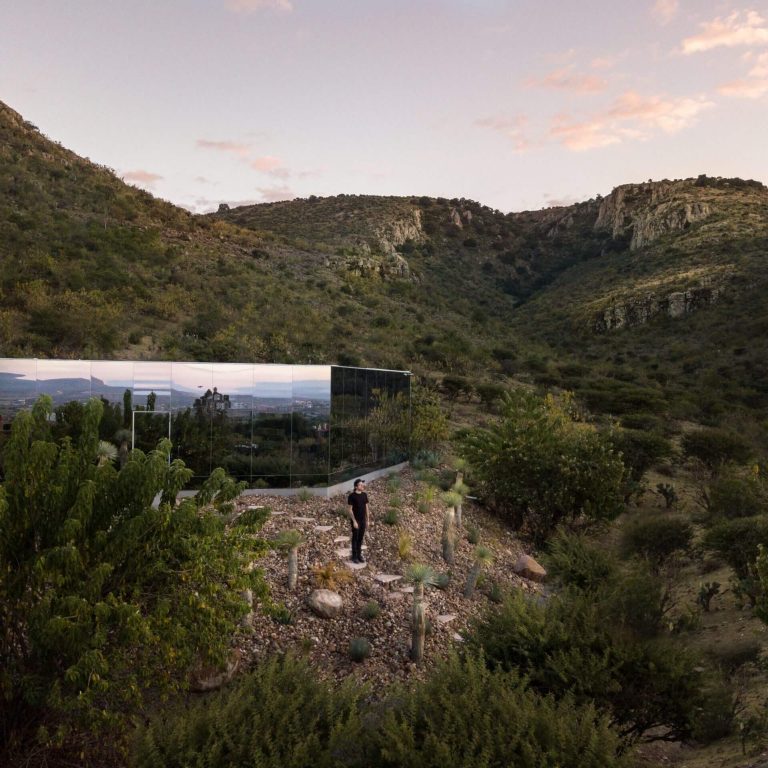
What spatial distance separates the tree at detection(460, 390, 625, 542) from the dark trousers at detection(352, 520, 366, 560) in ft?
24.0

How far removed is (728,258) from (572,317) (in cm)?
1643

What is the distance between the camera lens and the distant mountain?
1344 inches

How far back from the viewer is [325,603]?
34.9 ft

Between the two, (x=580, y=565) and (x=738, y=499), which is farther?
(x=738, y=499)

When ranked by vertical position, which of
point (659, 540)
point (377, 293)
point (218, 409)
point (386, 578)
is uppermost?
point (377, 293)

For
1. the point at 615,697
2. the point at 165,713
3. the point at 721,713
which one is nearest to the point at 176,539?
the point at 165,713

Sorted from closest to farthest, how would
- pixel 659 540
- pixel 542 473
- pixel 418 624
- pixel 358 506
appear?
pixel 418 624 → pixel 358 506 → pixel 659 540 → pixel 542 473

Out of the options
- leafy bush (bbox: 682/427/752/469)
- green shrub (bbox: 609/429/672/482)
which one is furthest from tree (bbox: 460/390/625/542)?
leafy bush (bbox: 682/427/752/469)

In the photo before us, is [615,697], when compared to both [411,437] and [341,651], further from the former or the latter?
[411,437]

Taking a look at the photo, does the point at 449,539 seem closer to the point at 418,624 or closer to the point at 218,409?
the point at 418,624

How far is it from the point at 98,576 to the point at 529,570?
12330 millimetres

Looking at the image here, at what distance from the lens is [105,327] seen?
30797 mm

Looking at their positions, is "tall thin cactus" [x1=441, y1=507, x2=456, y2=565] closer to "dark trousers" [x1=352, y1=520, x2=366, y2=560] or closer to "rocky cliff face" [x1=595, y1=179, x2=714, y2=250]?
"dark trousers" [x1=352, y1=520, x2=366, y2=560]

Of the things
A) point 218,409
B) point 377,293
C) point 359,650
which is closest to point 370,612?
point 359,650
